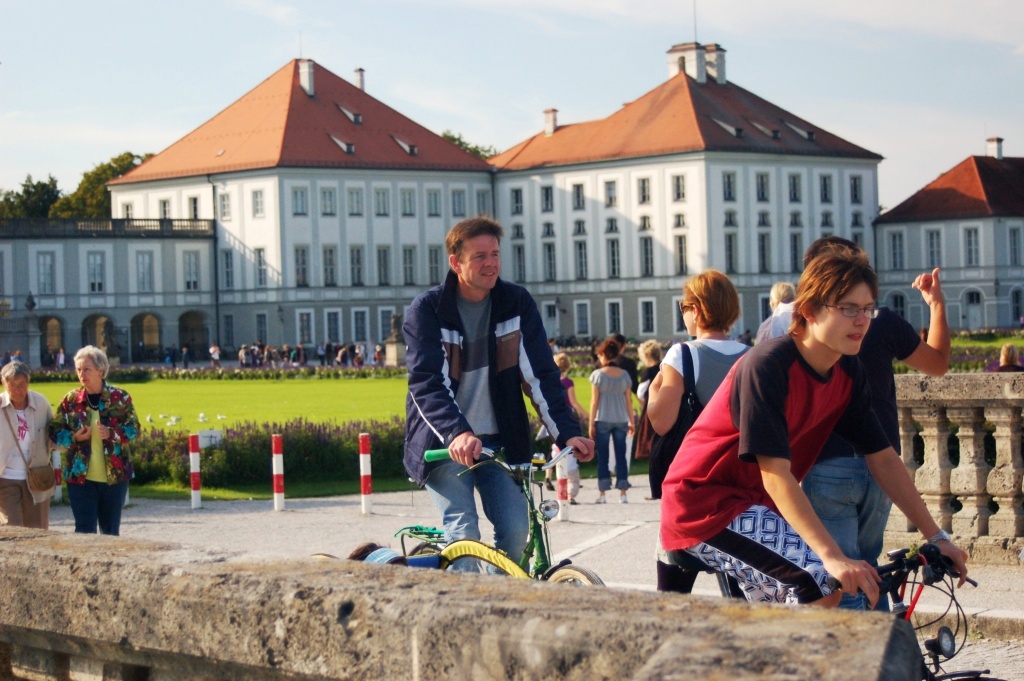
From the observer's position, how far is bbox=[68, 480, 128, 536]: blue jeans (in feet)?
35.1

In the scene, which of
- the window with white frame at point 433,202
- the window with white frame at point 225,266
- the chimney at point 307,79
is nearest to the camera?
the window with white frame at point 225,266

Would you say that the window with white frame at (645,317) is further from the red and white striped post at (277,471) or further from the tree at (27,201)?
the red and white striped post at (277,471)

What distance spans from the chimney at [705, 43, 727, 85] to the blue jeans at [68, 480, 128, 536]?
80.7 metres

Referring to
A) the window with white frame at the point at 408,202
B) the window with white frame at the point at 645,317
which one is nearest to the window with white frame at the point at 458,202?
the window with white frame at the point at 408,202

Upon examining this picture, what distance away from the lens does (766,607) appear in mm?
3076

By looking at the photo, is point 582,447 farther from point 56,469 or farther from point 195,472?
point 195,472

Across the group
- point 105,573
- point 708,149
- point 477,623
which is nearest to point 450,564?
point 105,573

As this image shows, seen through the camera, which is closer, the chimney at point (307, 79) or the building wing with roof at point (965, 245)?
the chimney at point (307, 79)

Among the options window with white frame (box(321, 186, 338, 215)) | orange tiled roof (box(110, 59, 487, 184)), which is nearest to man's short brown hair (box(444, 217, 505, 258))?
orange tiled roof (box(110, 59, 487, 184))

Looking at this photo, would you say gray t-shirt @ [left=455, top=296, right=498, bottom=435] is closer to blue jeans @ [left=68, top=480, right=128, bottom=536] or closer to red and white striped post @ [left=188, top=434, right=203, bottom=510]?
blue jeans @ [left=68, top=480, right=128, bottom=536]

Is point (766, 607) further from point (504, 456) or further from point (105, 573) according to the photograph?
point (504, 456)

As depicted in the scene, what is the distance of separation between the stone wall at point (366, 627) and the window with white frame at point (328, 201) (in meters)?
78.1

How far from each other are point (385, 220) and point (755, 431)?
262 ft

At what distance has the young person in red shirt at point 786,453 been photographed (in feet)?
14.1
